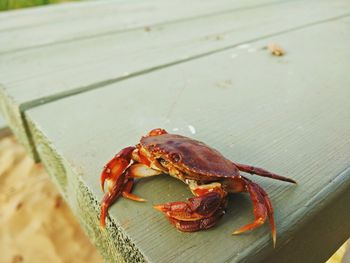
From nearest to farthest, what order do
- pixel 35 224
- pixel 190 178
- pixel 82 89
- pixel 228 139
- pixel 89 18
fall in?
pixel 190 178 < pixel 228 139 < pixel 82 89 < pixel 35 224 < pixel 89 18

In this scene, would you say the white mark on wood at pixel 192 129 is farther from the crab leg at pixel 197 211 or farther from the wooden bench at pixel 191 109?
the crab leg at pixel 197 211

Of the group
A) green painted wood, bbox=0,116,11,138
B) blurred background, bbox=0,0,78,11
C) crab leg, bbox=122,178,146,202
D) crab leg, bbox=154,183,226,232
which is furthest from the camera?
blurred background, bbox=0,0,78,11

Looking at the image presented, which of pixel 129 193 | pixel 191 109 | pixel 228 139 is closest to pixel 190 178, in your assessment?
pixel 129 193

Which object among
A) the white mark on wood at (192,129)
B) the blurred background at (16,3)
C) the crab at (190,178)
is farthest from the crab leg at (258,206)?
the blurred background at (16,3)

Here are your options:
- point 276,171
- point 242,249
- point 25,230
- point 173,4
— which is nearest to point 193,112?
point 276,171

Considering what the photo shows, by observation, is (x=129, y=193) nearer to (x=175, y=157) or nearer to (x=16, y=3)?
(x=175, y=157)

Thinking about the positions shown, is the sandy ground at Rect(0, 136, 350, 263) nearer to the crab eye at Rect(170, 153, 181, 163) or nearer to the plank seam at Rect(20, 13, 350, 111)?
the plank seam at Rect(20, 13, 350, 111)

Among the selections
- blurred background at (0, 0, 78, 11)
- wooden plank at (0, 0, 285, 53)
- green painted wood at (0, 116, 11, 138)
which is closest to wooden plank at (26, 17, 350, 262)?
wooden plank at (0, 0, 285, 53)
